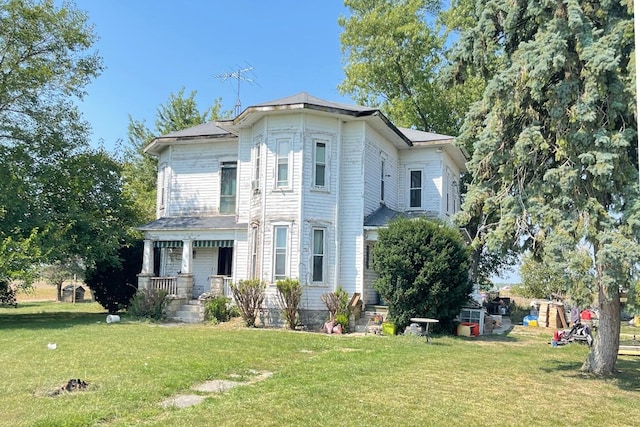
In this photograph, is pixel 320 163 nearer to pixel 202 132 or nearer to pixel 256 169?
pixel 256 169

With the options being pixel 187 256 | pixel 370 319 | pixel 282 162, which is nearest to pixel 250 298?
pixel 370 319

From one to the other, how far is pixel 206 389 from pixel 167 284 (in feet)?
41.0

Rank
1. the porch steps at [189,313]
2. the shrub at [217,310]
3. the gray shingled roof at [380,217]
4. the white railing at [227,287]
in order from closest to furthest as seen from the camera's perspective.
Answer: the shrub at [217,310] → the gray shingled roof at [380,217] → the porch steps at [189,313] → the white railing at [227,287]

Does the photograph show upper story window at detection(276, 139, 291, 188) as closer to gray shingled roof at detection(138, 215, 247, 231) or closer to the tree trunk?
gray shingled roof at detection(138, 215, 247, 231)

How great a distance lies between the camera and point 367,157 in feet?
61.0

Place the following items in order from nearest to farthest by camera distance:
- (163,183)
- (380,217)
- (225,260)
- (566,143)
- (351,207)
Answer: (566,143)
(351,207)
(380,217)
(225,260)
(163,183)

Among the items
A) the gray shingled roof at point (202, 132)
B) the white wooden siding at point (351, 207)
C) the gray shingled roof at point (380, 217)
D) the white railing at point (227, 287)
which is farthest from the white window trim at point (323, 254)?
the gray shingled roof at point (202, 132)

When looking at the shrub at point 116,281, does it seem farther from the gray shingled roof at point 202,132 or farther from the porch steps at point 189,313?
the gray shingled roof at point 202,132

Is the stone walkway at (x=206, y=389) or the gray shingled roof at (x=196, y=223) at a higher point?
the gray shingled roof at (x=196, y=223)

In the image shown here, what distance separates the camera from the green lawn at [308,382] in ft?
20.2

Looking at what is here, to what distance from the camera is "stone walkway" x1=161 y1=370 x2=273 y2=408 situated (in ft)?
22.0

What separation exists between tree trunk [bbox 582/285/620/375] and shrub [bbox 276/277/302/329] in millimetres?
8994

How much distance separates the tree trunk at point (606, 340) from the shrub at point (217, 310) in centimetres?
1163

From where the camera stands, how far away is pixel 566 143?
8648 millimetres
